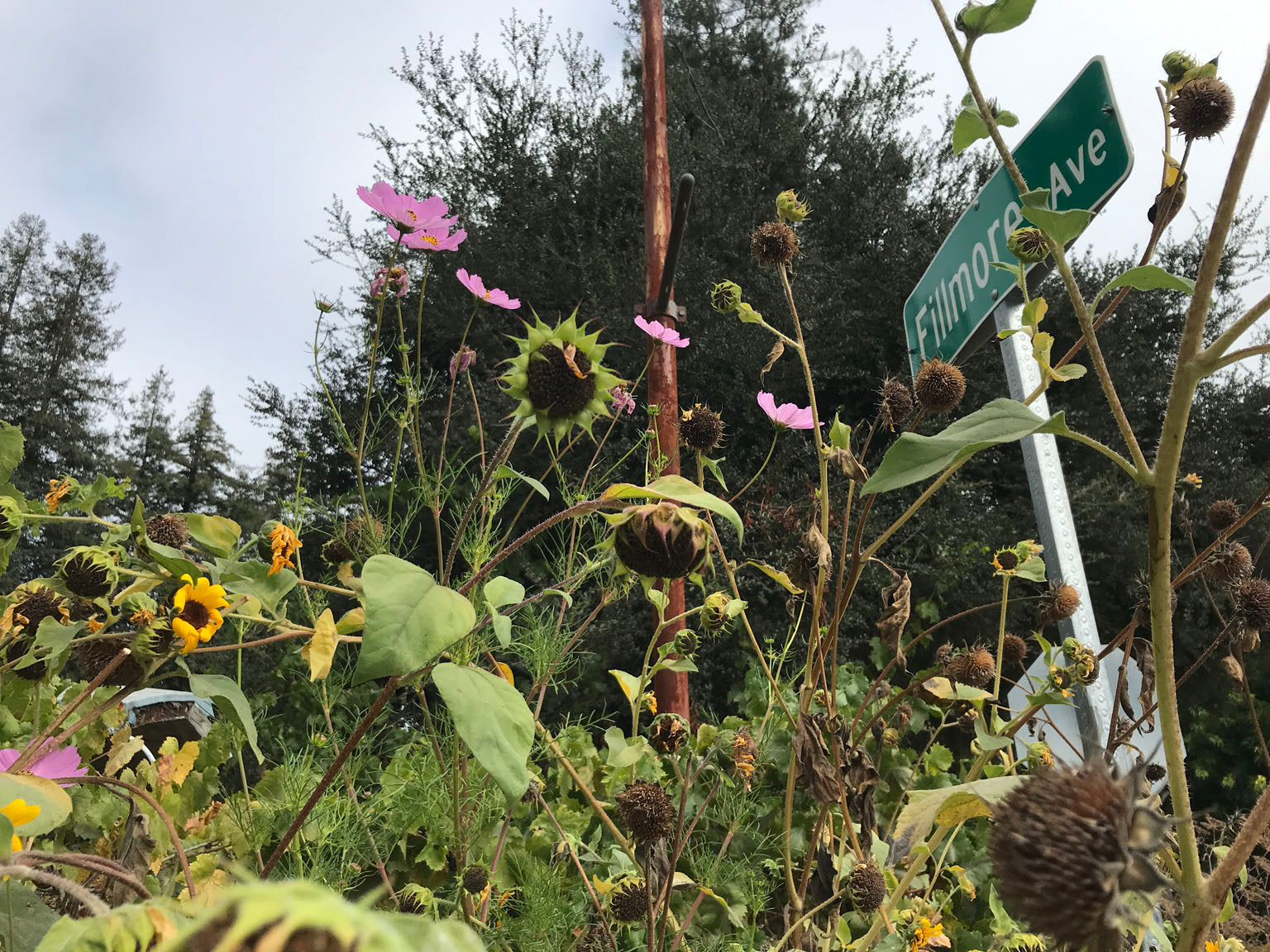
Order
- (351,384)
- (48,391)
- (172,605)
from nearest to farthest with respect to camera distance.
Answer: (172,605) < (351,384) < (48,391)

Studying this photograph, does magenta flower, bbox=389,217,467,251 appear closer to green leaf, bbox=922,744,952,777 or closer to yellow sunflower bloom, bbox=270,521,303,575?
yellow sunflower bloom, bbox=270,521,303,575

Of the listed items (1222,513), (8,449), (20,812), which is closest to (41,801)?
(20,812)

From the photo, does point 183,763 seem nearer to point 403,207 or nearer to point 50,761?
point 50,761

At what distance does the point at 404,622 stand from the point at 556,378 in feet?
0.63

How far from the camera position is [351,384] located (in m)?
4.12

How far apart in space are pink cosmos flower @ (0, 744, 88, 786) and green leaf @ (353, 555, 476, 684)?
19cm

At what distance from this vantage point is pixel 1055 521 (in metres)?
0.76

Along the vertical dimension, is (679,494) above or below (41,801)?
above

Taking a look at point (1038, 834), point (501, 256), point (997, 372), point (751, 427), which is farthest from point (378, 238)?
point (1038, 834)

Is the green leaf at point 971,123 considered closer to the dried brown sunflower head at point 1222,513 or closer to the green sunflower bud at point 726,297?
the green sunflower bud at point 726,297

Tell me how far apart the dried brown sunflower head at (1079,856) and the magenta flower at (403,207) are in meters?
0.76

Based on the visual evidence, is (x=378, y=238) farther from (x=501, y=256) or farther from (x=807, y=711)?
(x=807, y=711)

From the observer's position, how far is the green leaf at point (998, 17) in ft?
1.21

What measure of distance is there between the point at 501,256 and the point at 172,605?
4.30m
